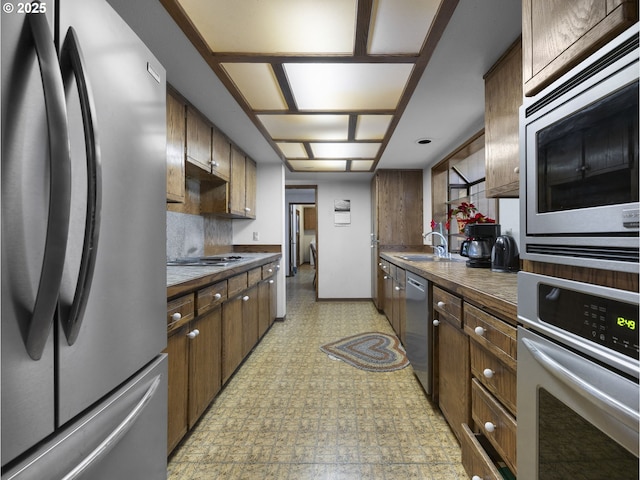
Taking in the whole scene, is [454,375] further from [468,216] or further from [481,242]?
[468,216]

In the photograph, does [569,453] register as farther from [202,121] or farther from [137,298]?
[202,121]

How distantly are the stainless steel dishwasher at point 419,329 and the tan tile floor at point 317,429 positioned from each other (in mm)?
202

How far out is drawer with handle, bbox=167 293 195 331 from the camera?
52.8 inches

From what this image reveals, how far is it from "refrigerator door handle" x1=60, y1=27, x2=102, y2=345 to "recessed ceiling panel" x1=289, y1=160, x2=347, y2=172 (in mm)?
3411

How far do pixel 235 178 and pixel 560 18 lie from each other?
285 cm

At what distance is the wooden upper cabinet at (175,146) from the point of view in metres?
1.94

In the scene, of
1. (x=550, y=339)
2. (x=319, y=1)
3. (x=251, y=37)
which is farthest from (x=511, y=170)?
(x=251, y=37)

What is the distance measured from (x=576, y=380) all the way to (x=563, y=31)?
0.83 meters

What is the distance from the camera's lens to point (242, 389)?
219 cm

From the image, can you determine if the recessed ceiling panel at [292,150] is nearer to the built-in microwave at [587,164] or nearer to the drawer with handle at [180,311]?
the drawer with handle at [180,311]

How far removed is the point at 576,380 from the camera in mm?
642

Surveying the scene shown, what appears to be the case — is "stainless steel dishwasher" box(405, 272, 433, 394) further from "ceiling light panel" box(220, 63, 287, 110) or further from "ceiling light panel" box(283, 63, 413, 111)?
"ceiling light panel" box(220, 63, 287, 110)

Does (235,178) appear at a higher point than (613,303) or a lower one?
higher

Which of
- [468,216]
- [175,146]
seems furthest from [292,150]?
[468,216]
